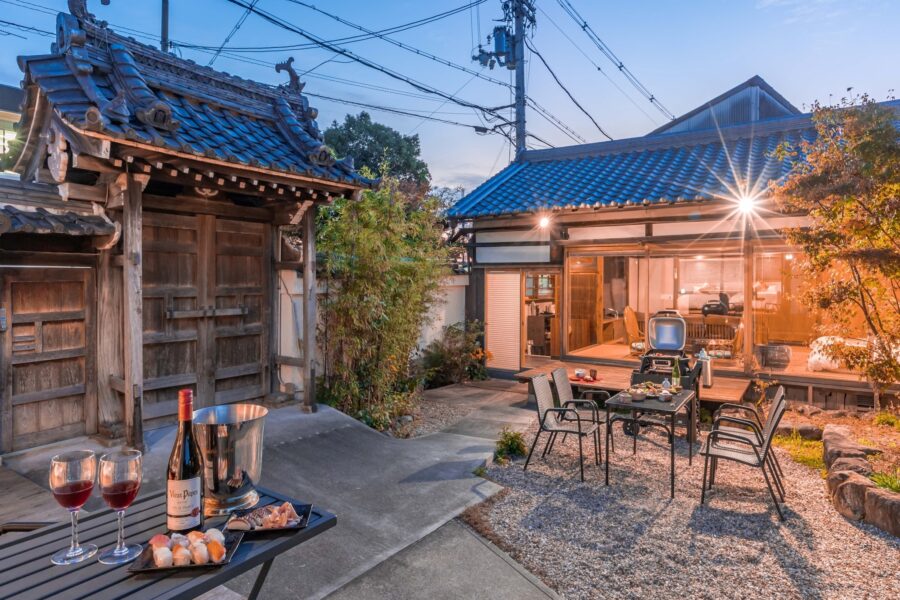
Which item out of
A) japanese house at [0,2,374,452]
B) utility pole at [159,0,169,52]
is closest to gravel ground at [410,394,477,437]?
japanese house at [0,2,374,452]

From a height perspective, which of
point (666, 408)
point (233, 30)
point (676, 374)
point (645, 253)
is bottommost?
point (666, 408)

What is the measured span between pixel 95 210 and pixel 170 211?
2.08ft

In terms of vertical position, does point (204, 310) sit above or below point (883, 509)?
above

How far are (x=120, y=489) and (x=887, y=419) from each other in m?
7.49

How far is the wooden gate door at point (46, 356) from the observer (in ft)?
12.9

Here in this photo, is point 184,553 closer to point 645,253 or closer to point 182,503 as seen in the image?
point 182,503

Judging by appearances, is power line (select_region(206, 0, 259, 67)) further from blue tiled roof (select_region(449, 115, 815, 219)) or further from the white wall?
the white wall

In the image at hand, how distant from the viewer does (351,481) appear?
13.7ft

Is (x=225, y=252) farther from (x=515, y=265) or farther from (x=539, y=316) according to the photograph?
(x=539, y=316)

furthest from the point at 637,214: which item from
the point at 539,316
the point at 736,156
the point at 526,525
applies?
the point at 526,525

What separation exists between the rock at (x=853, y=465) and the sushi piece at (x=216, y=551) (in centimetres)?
463

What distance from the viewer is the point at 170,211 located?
15.7 feet

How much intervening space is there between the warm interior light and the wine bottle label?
A: 7.33 metres

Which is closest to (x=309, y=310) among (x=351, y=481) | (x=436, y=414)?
(x=351, y=481)
